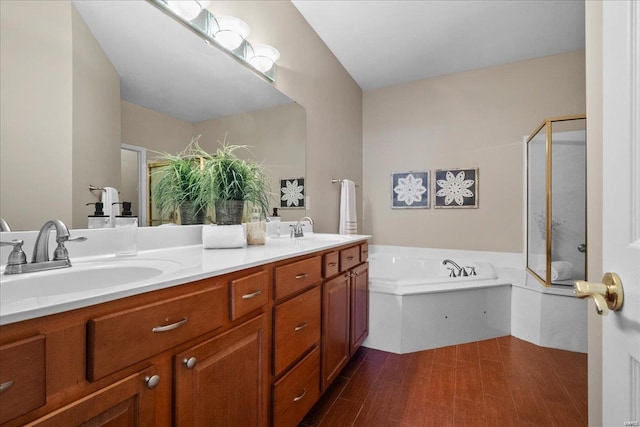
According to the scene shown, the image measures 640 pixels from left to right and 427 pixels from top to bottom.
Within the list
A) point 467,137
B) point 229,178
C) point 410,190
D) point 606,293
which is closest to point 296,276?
point 229,178

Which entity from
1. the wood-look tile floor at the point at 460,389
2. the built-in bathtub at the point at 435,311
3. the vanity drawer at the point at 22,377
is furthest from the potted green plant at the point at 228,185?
the built-in bathtub at the point at 435,311

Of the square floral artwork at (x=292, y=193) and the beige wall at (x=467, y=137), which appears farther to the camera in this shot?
the beige wall at (x=467, y=137)

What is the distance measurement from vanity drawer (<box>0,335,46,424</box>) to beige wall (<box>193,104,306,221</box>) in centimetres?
118

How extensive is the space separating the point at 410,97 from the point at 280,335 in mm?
3094

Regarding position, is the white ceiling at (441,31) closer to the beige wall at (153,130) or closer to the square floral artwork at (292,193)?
the square floral artwork at (292,193)

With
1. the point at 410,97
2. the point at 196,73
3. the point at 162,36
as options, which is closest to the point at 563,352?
the point at 410,97

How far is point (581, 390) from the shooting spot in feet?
5.42

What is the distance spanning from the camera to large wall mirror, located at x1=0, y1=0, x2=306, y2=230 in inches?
34.0

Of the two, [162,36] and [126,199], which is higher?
[162,36]

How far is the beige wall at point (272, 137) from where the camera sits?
1573mm

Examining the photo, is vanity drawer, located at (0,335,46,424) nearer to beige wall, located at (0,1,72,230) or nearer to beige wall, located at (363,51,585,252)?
beige wall, located at (0,1,72,230)

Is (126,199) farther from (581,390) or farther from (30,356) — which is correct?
(581,390)

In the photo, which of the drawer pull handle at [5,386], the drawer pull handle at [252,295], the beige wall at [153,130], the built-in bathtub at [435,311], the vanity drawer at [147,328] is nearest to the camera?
the drawer pull handle at [5,386]

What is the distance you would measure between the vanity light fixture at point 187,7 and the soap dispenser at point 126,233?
0.95 meters
